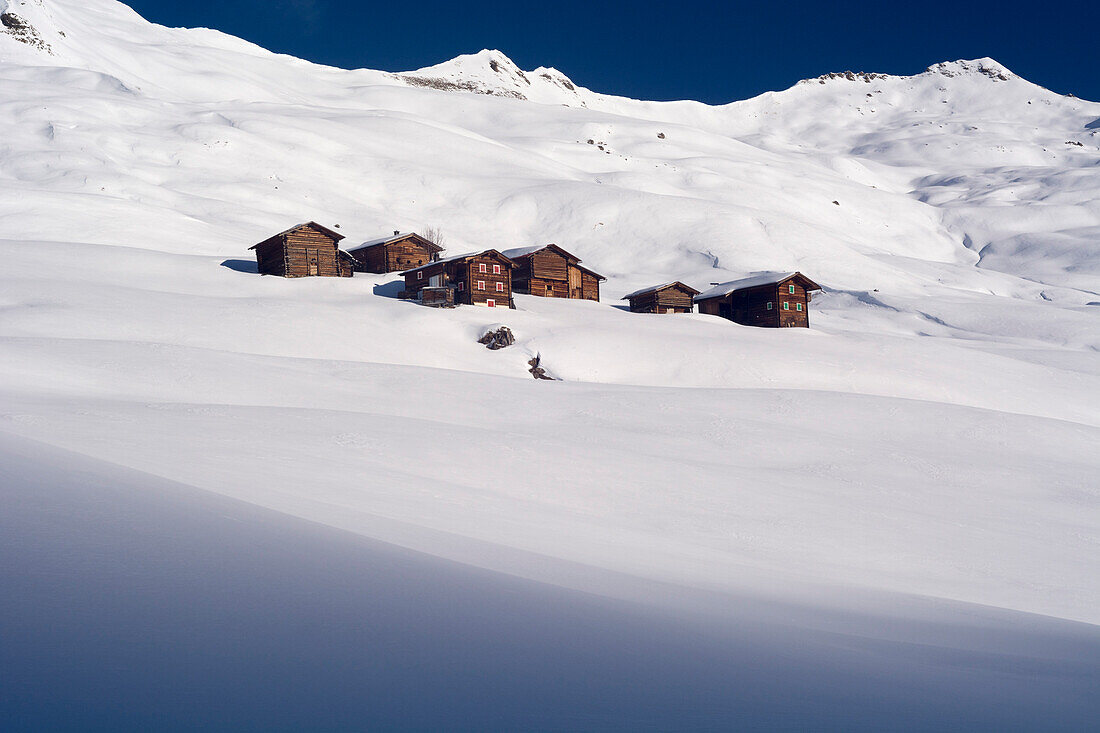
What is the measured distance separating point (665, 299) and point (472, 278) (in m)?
15.0

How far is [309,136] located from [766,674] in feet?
295

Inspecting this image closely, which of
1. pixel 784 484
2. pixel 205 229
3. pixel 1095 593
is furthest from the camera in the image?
pixel 205 229

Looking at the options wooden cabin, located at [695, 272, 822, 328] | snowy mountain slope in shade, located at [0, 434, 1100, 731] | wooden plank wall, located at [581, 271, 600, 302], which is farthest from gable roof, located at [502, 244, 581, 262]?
snowy mountain slope in shade, located at [0, 434, 1100, 731]

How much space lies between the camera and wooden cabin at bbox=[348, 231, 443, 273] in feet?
176

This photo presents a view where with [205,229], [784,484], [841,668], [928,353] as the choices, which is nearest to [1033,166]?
[928,353]

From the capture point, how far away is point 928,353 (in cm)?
4000

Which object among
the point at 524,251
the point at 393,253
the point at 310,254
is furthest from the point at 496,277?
the point at 393,253

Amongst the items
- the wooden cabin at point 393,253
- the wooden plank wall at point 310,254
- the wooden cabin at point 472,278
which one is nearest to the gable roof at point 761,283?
the wooden cabin at point 472,278

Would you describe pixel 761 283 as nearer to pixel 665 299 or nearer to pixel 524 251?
pixel 665 299

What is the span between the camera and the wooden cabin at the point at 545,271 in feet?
176

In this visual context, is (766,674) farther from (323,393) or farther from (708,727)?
(323,393)

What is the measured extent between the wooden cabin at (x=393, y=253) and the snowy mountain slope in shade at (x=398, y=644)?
149 ft

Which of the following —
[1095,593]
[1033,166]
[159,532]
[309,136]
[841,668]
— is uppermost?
[1033,166]

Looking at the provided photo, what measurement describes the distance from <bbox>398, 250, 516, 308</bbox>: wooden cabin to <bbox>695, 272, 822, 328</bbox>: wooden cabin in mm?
16186
